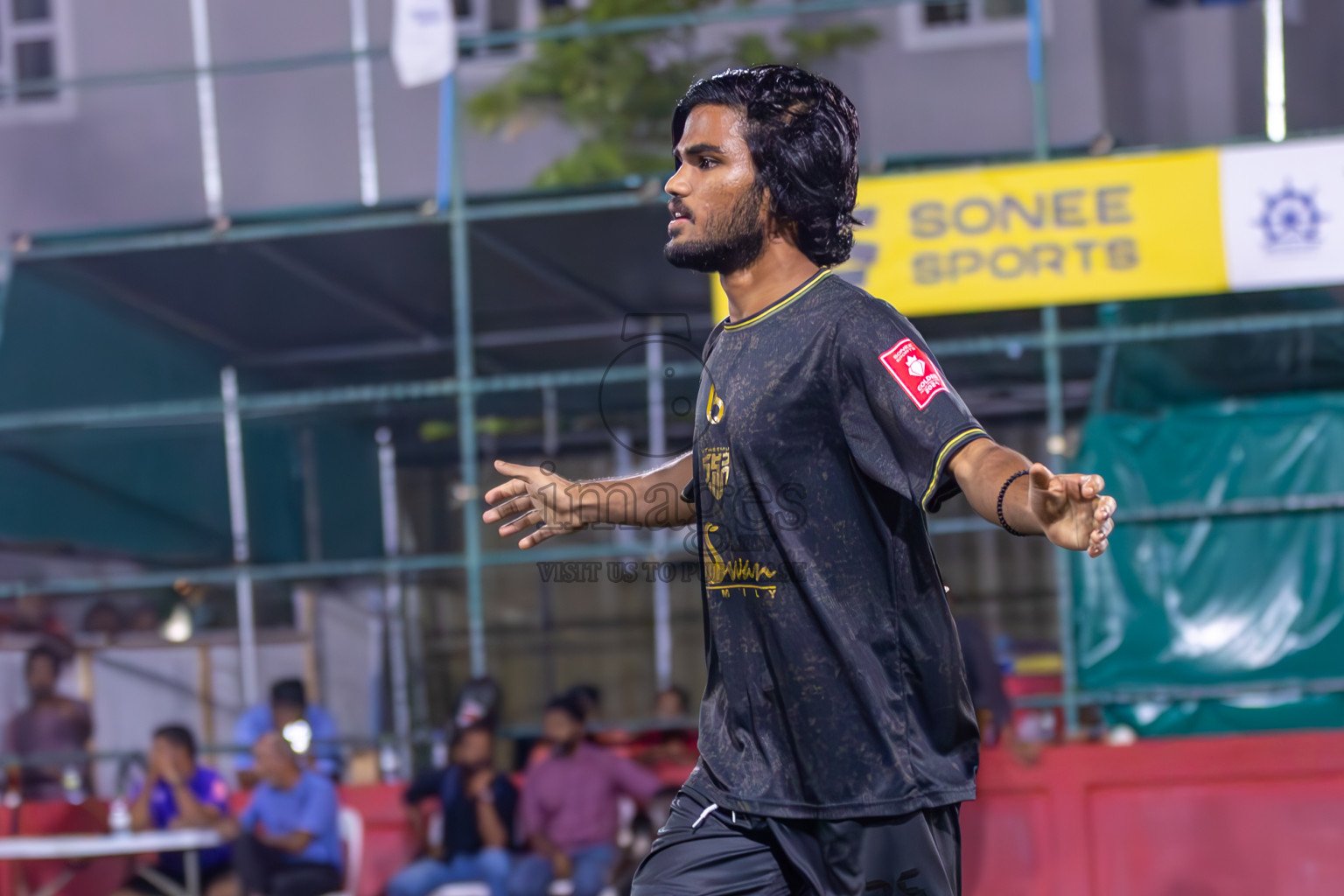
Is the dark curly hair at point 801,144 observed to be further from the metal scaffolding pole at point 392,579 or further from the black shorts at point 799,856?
the metal scaffolding pole at point 392,579

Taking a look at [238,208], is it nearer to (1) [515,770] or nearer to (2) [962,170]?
(1) [515,770]

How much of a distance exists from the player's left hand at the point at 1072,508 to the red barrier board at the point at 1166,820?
15.2 feet

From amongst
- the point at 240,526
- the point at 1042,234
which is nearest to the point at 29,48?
the point at 240,526

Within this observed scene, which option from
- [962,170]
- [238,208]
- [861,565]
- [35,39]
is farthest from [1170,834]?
[35,39]

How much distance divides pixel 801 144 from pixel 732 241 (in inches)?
7.9

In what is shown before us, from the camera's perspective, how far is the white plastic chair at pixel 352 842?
6.96 m

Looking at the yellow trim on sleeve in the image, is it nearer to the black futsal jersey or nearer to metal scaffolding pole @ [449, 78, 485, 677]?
the black futsal jersey

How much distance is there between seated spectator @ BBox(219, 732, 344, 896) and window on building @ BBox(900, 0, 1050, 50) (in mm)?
7683

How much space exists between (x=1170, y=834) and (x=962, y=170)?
9.85 feet

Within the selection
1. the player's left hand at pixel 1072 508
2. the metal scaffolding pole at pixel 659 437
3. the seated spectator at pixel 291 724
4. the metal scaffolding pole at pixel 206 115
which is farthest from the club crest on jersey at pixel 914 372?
the metal scaffolding pole at pixel 659 437

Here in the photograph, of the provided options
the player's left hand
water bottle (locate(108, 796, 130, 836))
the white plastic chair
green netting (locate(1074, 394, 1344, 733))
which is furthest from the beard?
water bottle (locate(108, 796, 130, 836))

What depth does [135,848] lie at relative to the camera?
6.68 m

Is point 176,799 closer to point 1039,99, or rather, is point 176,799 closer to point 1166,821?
point 1166,821

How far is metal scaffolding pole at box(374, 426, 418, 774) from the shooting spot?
12.3 metres
